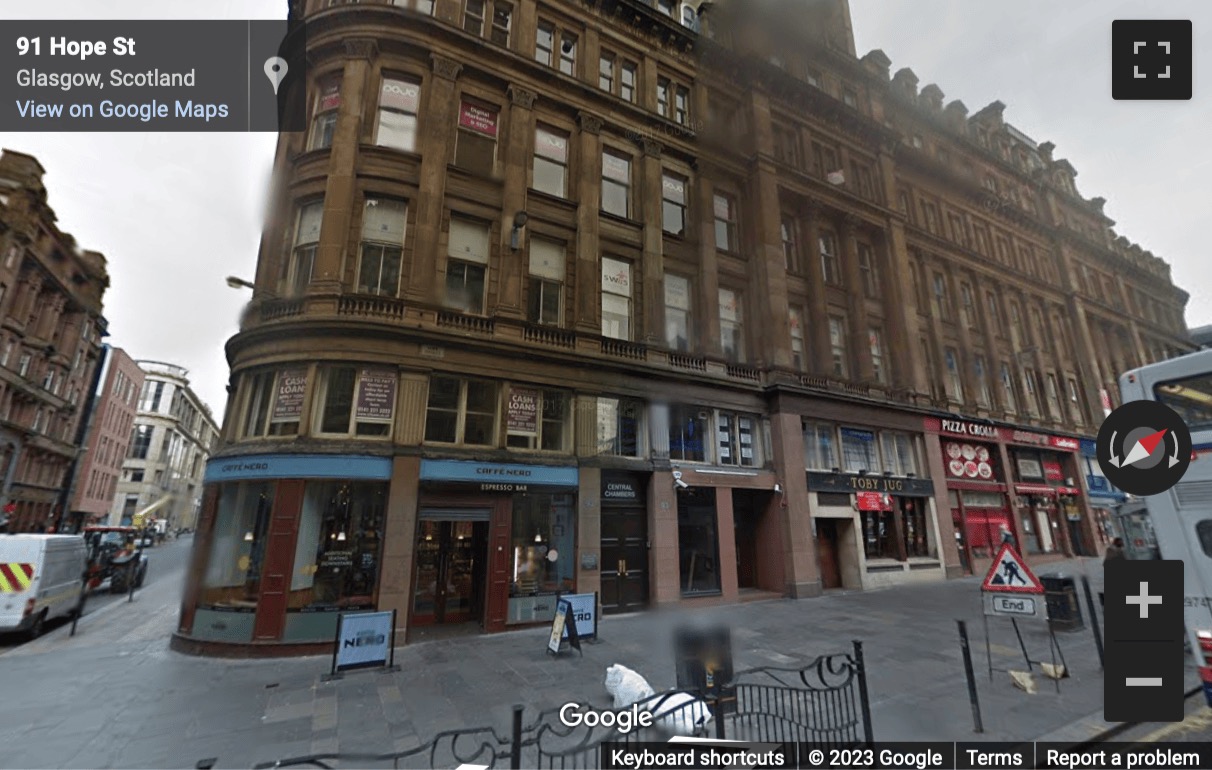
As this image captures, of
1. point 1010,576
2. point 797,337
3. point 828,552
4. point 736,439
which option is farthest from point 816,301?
point 1010,576

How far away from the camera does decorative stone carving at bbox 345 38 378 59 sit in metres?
14.7

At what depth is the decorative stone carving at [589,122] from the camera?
1805cm

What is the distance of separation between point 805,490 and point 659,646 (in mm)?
10012

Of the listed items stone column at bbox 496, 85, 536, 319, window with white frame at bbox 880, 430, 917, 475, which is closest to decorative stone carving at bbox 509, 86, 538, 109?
stone column at bbox 496, 85, 536, 319

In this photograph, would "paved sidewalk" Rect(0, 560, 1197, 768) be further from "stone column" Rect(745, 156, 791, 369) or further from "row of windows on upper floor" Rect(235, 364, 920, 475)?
"stone column" Rect(745, 156, 791, 369)

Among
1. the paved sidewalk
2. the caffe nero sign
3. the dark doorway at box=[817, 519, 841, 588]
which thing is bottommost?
the paved sidewalk

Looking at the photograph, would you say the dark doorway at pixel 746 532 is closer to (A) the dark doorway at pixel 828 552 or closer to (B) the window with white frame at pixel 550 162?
(A) the dark doorway at pixel 828 552

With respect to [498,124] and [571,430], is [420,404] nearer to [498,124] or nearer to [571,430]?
[571,430]

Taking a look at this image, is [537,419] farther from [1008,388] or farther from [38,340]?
[38,340]

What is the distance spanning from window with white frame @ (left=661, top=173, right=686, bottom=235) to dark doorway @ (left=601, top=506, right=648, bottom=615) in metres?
11.1

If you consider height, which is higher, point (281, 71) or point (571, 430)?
point (281, 71)

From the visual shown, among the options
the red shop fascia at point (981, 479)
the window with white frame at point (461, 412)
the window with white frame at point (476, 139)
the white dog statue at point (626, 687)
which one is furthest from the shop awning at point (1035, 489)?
the window with white frame at point (476, 139)

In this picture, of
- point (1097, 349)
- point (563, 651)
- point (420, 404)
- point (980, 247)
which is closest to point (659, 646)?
point (563, 651)

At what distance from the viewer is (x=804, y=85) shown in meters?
23.4
